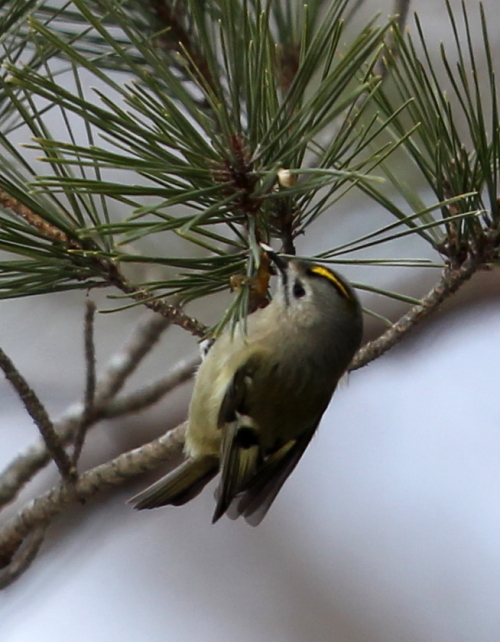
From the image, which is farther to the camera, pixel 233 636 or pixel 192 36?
pixel 233 636

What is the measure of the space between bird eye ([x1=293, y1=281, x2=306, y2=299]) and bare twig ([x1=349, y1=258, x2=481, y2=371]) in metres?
0.12

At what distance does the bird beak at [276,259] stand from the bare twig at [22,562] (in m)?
0.38

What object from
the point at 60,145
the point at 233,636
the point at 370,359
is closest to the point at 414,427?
the point at 233,636

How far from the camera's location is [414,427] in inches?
74.9

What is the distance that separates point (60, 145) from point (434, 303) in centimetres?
41

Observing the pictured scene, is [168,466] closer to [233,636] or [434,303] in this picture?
[233,636]

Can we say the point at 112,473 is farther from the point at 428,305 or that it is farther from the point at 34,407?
the point at 428,305

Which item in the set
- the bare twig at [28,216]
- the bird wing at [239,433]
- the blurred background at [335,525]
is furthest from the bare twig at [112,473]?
the blurred background at [335,525]

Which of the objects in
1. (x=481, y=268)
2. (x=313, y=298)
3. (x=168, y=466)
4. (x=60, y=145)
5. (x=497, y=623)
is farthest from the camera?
(x=497, y=623)

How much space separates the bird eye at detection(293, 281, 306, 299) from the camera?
881 mm

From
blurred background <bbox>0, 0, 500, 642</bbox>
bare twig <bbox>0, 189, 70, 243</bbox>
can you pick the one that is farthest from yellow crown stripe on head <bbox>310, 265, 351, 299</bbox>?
blurred background <bbox>0, 0, 500, 642</bbox>

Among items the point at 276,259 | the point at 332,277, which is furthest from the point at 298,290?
the point at 276,259

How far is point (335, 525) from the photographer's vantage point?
1880 millimetres

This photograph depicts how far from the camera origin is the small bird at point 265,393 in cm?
91
